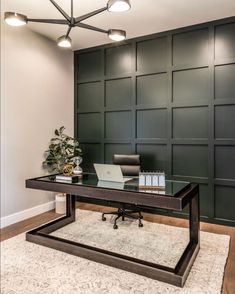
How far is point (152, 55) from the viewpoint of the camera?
149 inches

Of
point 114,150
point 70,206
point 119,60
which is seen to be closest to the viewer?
point 70,206

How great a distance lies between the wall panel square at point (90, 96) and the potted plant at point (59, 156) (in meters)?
0.61

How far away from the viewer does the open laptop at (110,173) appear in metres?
2.45

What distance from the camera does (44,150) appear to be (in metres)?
3.93

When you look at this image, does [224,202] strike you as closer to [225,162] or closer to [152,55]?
[225,162]

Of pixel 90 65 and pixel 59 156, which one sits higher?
pixel 90 65

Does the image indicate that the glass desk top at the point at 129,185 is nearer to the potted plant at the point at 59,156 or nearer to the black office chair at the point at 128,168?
the black office chair at the point at 128,168

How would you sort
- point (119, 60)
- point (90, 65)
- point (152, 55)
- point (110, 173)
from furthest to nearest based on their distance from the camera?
point (90, 65) → point (119, 60) → point (152, 55) → point (110, 173)

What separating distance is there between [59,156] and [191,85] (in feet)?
7.64

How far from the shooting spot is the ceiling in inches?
114

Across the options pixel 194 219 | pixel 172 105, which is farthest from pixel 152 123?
pixel 194 219

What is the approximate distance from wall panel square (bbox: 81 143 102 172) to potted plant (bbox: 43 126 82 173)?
28 cm

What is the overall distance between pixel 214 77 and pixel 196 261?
7.84 ft

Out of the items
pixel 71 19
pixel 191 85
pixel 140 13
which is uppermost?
pixel 140 13
